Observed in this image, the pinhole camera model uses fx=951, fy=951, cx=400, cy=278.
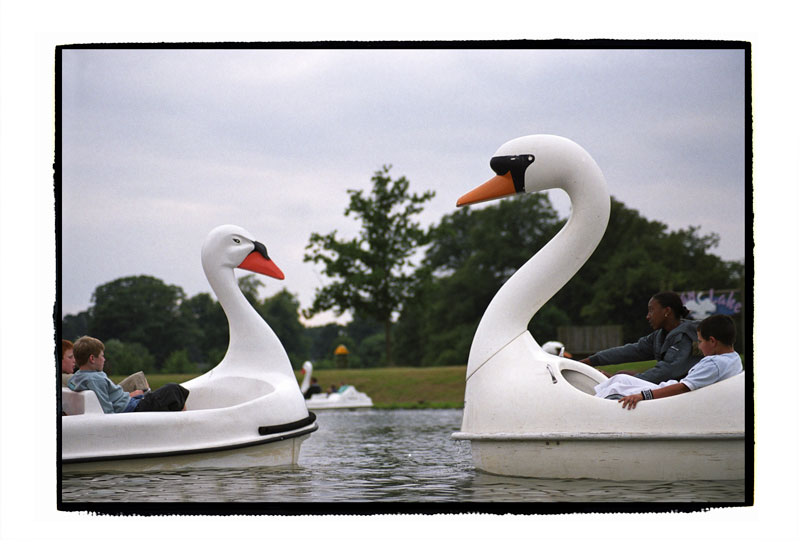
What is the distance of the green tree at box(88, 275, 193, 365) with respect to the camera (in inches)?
366

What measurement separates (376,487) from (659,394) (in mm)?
1996

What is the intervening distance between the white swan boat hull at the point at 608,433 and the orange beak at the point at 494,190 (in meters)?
1.26

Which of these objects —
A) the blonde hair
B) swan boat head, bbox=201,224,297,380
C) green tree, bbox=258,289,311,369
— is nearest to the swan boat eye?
swan boat head, bbox=201,224,297,380

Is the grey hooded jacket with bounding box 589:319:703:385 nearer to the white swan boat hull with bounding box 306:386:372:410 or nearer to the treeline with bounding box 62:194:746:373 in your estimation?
the treeline with bounding box 62:194:746:373

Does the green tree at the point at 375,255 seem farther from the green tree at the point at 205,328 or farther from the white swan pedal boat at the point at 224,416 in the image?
the white swan pedal boat at the point at 224,416

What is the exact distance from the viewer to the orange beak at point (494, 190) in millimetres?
6863

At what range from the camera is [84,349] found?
279 inches

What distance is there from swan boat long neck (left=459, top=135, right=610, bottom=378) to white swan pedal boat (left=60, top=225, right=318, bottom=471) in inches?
71.8

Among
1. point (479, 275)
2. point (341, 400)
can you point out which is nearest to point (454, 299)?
point (479, 275)

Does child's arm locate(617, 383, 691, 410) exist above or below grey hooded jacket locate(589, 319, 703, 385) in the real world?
below

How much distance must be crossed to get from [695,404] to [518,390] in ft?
3.82

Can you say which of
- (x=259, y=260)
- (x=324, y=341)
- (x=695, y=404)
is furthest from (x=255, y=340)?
(x=324, y=341)

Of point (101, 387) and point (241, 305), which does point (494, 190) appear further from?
point (101, 387)

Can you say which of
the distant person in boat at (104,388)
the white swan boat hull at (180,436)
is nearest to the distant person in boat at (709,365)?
the white swan boat hull at (180,436)
